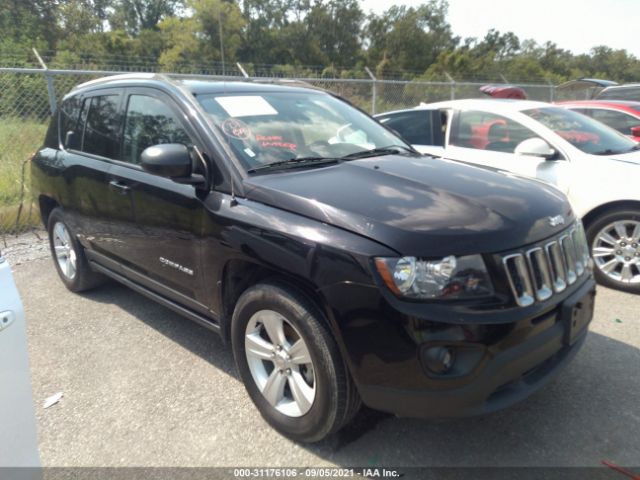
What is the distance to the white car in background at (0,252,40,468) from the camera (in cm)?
163

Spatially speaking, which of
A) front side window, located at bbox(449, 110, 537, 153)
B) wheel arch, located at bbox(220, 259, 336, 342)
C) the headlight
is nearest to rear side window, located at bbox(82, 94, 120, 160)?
wheel arch, located at bbox(220, 259, 336, 342)

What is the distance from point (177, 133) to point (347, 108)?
1337 millimetres

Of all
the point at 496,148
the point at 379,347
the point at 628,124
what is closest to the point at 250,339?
the point at 379,347

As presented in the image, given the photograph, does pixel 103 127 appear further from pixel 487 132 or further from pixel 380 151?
pixel 487 132

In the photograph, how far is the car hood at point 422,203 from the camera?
6.95 feet

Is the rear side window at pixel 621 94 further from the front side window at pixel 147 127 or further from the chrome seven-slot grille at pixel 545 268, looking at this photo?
the front side window at pixel 147 127

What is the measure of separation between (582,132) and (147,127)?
420 cm

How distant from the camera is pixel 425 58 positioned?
170 ft

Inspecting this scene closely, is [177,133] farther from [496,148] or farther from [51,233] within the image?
[496,148]

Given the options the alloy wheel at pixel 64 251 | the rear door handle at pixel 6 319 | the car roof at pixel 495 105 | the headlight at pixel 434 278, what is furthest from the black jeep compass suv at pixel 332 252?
the car roof at pixel 495 105

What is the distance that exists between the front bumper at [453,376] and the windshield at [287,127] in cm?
125

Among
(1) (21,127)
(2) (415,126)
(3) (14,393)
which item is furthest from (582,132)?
(1) (21,127)

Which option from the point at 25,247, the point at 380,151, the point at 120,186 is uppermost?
the point at 380,151

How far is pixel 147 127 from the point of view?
3303 mm
